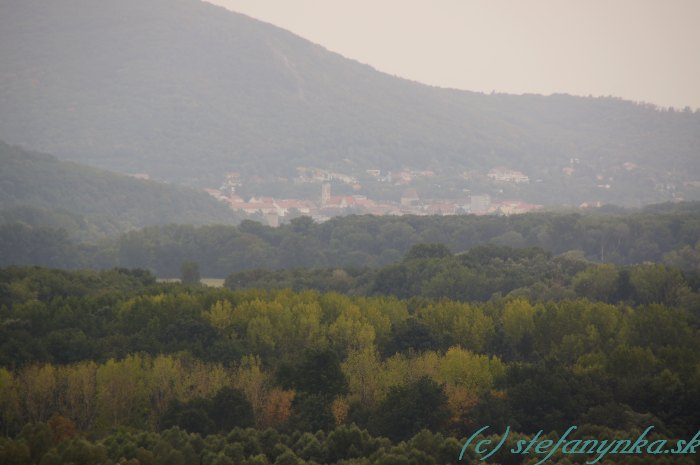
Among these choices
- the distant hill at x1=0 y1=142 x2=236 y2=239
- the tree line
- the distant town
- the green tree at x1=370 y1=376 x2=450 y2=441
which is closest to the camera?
the green tree at x1=370 y1=376 x2=450 y2=441

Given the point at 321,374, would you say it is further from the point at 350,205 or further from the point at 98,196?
the point at 350,205

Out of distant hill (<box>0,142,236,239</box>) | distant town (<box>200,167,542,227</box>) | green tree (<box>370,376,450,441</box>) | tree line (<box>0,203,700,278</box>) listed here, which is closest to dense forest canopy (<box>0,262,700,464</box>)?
green tree (<box>370,376,450,441</box>)

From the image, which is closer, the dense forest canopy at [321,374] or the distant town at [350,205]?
the dense forest canopy at [321,374]

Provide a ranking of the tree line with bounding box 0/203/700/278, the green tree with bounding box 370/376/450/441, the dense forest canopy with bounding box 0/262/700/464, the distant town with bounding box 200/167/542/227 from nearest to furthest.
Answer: the dense forest canopy with bounding box 0/262/700/464 < the green tree with bounding box 370/376/450/441 < the tree line with bounding box 0/203/700/278 < the distant town with bounding box 200/167/542/227

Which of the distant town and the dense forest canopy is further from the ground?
the dense forest canopy

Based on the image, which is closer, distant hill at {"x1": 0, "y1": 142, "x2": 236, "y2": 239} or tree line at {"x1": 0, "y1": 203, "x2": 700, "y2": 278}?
tree line at {"x1": 0, "y1": 203, "x2": 700, "y2": 278}

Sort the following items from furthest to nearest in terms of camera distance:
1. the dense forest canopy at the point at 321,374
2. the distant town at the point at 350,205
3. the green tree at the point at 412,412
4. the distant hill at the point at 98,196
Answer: the distant town at the point at 350,205 < the distant hill at the point at 98,196 < the green tree at the point at 412,412 < the dense forest canopy at the point at 321,374

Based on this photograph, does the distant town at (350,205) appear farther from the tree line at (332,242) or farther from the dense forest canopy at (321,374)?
the dense forest canopy at (321,374)

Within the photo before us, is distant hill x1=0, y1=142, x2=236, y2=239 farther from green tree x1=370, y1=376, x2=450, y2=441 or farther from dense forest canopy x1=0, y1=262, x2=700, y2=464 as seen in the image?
green tree x1=370, y1=376, x2=450, y2=441

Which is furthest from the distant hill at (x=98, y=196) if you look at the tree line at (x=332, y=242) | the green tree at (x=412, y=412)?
the green tree at (x=412, y=412)
